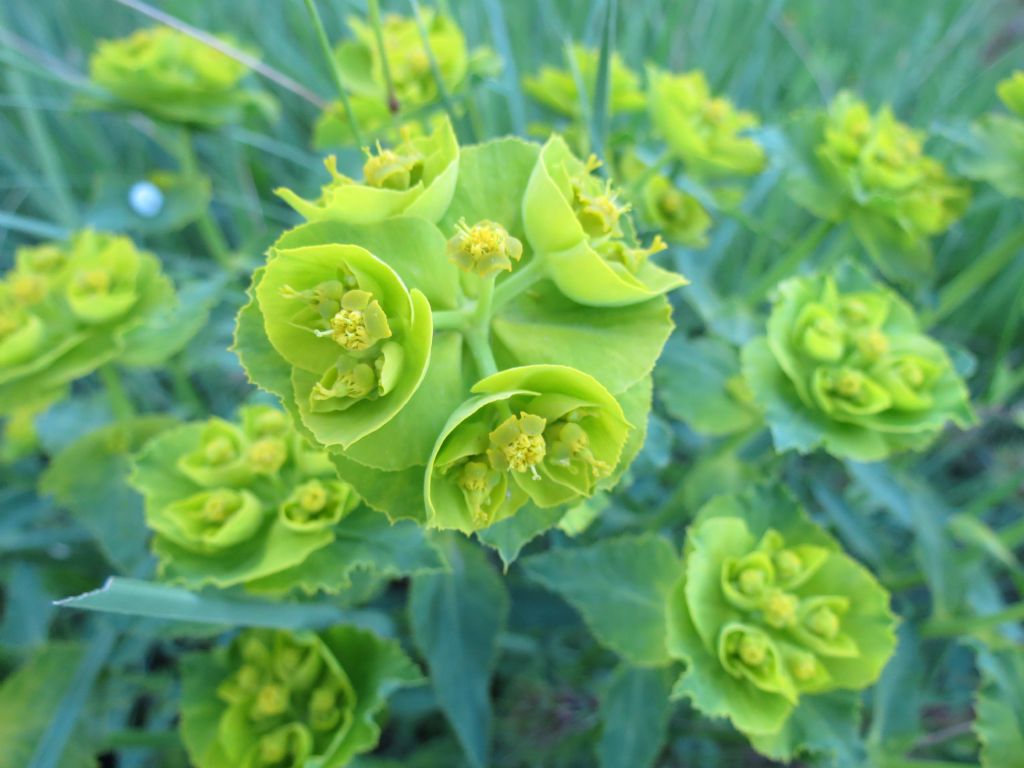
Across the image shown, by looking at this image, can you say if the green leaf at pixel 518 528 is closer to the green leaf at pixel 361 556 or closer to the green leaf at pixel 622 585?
the green leaf at pixel 361 556

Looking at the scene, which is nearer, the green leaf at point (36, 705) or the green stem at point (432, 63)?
the green stem at point (432, 63)

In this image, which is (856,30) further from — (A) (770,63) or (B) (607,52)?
(B) (607,52)

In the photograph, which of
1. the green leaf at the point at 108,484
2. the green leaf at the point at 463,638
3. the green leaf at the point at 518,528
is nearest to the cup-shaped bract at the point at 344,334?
the green leaf at the point at 518,528

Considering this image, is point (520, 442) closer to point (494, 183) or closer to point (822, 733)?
point (494, 183)

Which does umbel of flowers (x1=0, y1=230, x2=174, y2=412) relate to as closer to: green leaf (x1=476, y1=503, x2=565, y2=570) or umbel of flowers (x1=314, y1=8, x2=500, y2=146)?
umbel of flowers (x1=314, y1=8, x2=500, y2=146)

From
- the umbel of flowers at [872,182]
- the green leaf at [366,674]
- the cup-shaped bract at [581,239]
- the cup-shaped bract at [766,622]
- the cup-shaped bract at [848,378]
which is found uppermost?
the cup-shaped bract at [581,239]

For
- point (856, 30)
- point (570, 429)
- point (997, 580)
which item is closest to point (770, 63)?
point (856, 30)
